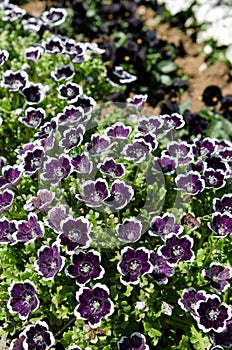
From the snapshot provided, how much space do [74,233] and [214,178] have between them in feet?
2.64

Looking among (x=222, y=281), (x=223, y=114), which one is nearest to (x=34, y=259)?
(x=222, y=281)

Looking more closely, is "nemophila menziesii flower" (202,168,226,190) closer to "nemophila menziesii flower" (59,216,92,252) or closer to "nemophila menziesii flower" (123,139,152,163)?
"nemophila menziesii flower" (123,139,152,163)

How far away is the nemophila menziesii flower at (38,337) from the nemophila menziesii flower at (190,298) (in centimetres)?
60

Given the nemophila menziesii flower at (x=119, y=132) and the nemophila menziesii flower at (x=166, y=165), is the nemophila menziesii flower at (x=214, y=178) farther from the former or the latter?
the nemophila menziesii flower at (x=119, y=132)

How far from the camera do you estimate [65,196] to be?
10.2ft

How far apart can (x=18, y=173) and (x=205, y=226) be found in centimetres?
98

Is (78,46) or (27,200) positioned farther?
(78,46)

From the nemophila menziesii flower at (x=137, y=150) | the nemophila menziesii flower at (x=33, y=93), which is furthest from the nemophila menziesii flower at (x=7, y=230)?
the nemophila menziesii flower at (x=33, y=93)

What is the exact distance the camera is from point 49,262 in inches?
108

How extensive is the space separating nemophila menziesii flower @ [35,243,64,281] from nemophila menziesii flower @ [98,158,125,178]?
1.50ft

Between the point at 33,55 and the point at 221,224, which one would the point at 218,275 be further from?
the point at 33,55

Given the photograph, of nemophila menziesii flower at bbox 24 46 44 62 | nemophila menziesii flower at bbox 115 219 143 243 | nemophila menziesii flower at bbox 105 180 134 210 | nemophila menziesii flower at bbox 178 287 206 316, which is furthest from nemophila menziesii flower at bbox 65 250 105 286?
nemophila menziesii flower at bbox 24 46 44 62

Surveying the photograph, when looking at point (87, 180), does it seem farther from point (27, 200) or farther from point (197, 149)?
point (197, 149)

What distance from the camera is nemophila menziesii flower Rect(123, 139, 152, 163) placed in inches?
119
